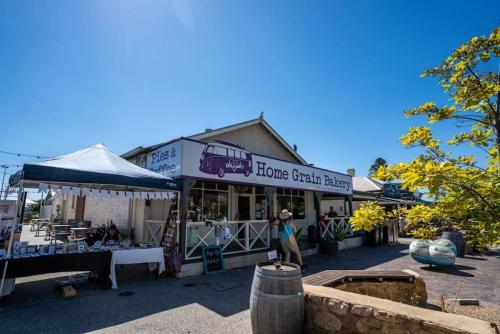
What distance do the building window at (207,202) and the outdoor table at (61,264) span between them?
12.2 ft

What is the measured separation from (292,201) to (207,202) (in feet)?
17.6

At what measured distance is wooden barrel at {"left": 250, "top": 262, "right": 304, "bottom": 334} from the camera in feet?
10.6

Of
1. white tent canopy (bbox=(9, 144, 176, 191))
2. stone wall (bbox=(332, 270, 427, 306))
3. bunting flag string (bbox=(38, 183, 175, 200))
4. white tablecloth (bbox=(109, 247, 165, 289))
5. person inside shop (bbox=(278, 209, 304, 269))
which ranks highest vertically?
white tent canopy (bbox=(9, 144, 176, 191))

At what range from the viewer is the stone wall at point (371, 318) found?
2578mm

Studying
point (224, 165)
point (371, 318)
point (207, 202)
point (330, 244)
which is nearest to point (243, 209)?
point (207, 202)

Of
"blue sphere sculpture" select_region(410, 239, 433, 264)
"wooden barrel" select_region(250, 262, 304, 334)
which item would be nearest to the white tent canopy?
"wooden barrel" select_region(250, 262, 304, 334)

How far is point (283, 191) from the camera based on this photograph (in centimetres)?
1359

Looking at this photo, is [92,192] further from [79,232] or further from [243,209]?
[79,232]

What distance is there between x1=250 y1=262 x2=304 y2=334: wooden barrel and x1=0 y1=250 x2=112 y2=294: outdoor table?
4122 millimetres

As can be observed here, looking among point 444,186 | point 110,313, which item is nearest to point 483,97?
point 444,186

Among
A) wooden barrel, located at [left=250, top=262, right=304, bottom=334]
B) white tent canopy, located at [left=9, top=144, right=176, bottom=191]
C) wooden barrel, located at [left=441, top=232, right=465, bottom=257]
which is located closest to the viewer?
wooden barrel, located at [left=250, top=262, right=304, bottom=334]

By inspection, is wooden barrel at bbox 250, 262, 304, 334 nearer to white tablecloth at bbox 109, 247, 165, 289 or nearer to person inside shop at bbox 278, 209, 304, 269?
white tablecloth at bbox 109, 247, 165, 289

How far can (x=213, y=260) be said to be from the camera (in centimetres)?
764

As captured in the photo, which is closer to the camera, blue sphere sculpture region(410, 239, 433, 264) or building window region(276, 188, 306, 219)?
blue sphere sculpture region(410, 239, 433, 264)
